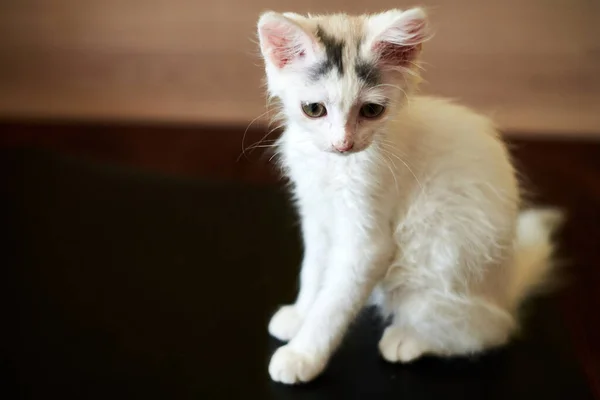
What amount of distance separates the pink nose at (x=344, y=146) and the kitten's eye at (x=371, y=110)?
5 cm

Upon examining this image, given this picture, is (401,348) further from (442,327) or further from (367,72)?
(367,72)

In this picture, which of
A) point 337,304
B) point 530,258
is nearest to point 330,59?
point 337,304

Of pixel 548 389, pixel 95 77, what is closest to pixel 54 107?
pixel 95 77

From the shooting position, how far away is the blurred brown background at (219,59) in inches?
80.4

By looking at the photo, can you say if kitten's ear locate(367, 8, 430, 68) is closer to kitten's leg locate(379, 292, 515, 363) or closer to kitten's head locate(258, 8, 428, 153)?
kitten's head locate(258, 8, 428, 153)

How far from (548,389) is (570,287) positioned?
58 cm

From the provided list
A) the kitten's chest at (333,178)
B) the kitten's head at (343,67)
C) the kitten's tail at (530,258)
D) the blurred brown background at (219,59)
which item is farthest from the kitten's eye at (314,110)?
the blurred brown background at (219,59)

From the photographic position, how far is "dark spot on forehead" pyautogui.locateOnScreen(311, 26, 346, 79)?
88 centimetres

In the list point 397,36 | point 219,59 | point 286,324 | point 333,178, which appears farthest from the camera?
point 219,59

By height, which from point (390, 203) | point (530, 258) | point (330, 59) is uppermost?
point (330, 59)

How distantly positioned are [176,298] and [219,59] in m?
1.13

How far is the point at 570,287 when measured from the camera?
157 centimetres

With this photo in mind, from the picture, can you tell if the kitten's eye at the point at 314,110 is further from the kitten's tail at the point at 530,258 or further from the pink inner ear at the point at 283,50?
the kitten's tail at the point at 530,258

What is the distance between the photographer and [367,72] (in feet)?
2.89
